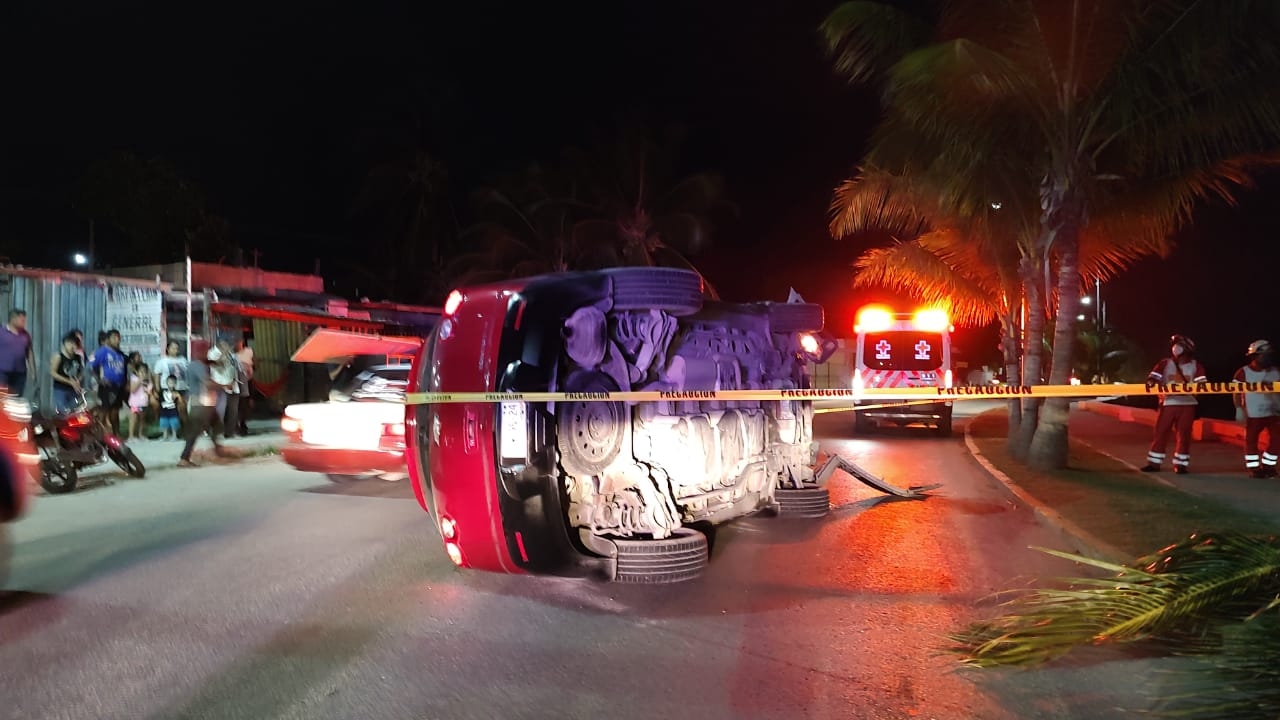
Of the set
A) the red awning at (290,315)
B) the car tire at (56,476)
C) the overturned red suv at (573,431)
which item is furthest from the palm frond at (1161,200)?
the red awning at (290,315)

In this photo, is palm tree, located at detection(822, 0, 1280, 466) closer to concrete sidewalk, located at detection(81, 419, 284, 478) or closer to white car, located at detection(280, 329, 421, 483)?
white car, located at detection(280, 329, 421, 483)

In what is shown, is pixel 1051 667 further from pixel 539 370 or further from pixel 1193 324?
pixel 1193 324

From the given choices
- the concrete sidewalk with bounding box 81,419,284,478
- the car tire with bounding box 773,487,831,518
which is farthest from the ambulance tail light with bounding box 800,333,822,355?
the concrete sidewalk with bounding box 81,419,284,478

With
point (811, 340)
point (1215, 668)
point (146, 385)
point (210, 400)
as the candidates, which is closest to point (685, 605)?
point (1215, 668)

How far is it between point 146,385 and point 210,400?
3.38 meters

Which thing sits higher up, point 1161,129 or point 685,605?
point 1161,129

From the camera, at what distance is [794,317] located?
25.1ft

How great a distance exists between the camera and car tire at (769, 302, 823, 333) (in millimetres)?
7535

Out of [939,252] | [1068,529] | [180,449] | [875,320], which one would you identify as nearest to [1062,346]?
[1068,529]

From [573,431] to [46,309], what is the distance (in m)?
12.1

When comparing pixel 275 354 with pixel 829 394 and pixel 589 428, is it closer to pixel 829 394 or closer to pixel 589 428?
pixel 589 428

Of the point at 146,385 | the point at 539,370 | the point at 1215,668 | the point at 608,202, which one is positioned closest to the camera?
the point at 1215,668

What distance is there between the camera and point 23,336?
32.6 ft

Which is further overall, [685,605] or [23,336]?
[23,336]
